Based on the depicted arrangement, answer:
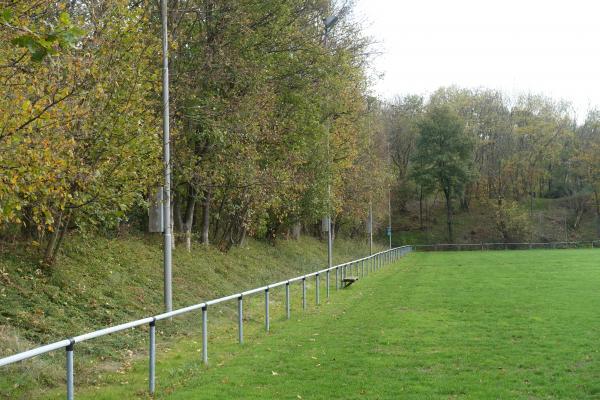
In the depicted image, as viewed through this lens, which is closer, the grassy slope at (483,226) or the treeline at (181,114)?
the treeline at (181,114)

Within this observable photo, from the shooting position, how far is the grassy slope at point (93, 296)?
9.45m

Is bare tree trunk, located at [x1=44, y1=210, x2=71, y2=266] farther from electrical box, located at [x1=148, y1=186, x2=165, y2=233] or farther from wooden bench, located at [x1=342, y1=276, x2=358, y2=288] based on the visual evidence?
wooden bench, located at [x1=342, y1=276, x2=358, y2=288]

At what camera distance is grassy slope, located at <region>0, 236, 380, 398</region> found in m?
9.45

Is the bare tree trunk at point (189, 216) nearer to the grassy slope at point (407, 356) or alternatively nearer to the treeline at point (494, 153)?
the grassy slope at point (407, 356)

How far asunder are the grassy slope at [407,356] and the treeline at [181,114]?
125 inches

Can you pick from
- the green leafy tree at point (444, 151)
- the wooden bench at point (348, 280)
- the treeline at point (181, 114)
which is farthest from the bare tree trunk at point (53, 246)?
the green leafy tree at point (444, 151)

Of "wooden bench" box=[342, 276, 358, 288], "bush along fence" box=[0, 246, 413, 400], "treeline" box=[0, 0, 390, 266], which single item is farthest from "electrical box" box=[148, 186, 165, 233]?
"wooden bench" box=[342, 276, 358, 288]

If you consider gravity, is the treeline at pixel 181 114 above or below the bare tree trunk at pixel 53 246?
above

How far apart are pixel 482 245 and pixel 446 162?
9.36 m

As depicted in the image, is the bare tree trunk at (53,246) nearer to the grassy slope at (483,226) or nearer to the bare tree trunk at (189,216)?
the bare tree trunk at (189,216)

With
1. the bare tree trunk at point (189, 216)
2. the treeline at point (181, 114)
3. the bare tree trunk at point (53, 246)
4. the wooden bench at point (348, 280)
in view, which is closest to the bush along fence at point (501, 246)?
the treeline at point (181, 114)

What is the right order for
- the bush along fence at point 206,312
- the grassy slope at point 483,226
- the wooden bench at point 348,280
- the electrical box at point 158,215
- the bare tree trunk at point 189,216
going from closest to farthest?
the bush along fence at point 206,312 → the electrical box at point 158,215 → the bare tree trunk at point 189,216 → the wooden bench at point 348,280 → the grassy slope at point 483,226

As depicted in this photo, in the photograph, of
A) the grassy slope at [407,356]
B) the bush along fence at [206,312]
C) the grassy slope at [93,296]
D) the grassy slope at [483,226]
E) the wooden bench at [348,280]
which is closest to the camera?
the bush along fence at [206,312]

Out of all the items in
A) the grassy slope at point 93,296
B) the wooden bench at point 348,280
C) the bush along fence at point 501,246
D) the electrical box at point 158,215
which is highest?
the electrical box at point 158,215
